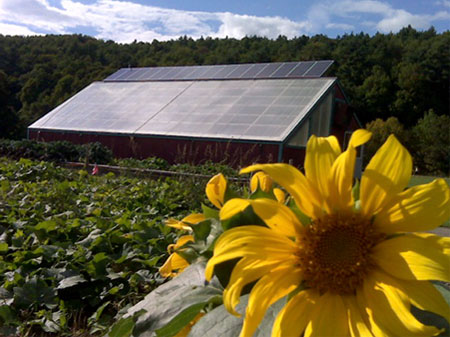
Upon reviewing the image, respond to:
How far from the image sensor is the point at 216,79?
20734mm

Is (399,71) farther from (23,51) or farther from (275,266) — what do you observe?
(275,266)

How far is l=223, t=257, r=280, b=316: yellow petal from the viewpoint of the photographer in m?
0.58

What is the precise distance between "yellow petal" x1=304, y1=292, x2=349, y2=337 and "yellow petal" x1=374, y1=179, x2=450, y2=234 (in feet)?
0.45

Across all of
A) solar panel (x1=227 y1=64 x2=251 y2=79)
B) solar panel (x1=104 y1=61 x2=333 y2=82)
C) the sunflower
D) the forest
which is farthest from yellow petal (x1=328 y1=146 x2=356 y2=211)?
the forest

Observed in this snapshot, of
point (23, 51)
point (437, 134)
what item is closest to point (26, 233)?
point (437, 134)

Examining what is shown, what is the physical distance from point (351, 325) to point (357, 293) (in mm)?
47

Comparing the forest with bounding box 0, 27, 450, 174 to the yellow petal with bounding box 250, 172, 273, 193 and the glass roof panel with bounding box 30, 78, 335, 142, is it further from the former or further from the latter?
the yellow petal with bounding box 250, 172, 273, 193

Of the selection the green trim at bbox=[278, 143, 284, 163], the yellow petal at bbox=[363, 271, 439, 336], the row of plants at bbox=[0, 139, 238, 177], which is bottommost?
the row of plants at bbox=[0, 139, 238, 177]

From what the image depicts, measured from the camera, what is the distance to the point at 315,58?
37.7 m

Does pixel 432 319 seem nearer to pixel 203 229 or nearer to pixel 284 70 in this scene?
pixel 203 229

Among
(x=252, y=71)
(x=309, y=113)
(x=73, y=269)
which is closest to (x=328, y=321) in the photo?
(x=73, y=269)

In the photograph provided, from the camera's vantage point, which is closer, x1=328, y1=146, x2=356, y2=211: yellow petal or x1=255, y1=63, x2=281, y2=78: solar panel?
x1=328, y1=146, x2=356, y2=211: yellow petal

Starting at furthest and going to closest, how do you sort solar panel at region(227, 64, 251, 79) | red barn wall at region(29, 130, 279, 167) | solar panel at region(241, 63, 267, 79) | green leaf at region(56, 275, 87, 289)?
solar panel at region(227, 64, 251, 79), solar panel at region(241, 63, 267, 79), red barn wall at region(29, 130, 279, 167), green leaf at region(56, 275, 87, 289)

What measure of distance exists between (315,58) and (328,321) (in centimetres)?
3886
